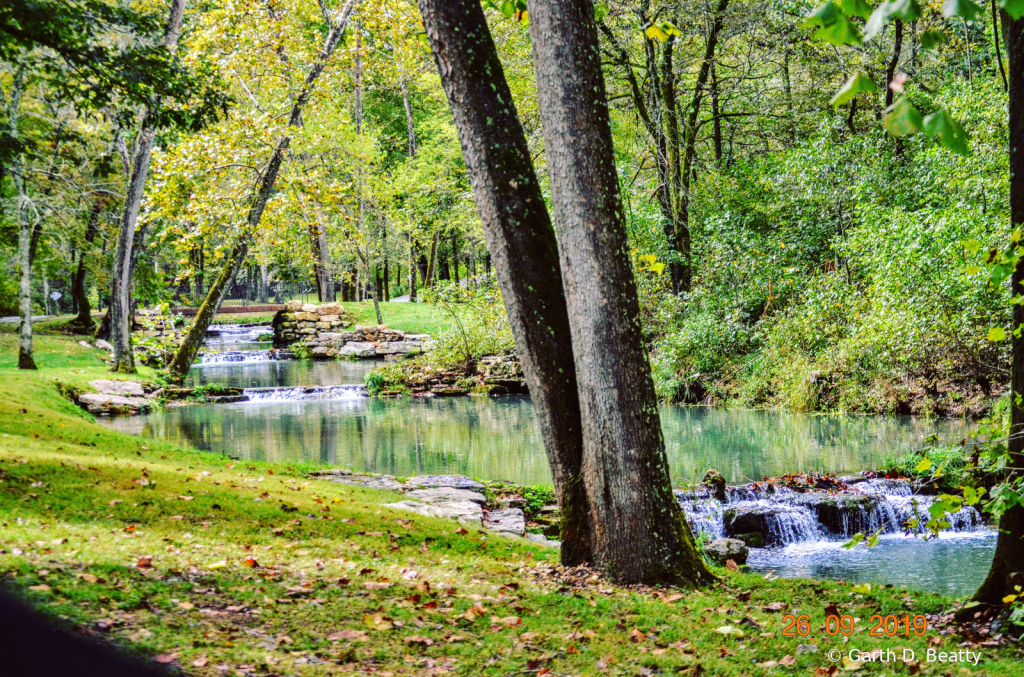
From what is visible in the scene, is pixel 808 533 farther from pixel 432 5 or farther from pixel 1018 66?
pixel 432 5

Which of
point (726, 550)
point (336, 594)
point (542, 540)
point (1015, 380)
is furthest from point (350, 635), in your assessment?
Answer: point (726, 550)

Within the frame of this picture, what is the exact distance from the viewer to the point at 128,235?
1709cm

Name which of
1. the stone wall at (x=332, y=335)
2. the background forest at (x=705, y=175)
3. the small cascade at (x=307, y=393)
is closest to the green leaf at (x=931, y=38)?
the background forest at (x=705, y=175)

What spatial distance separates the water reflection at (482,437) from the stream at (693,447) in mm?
26

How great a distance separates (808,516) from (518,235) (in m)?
6.72

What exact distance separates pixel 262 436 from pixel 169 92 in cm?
894

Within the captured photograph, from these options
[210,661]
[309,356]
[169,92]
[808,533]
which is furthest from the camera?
[309,356]

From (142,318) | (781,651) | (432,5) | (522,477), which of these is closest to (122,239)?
(142,318)

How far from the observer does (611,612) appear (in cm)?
484

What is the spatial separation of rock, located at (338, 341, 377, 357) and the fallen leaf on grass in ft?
94.0

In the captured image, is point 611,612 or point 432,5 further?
point 432,5

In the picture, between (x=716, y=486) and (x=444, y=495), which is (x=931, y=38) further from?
(x=716, y=486)

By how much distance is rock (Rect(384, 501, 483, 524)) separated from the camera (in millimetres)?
8565

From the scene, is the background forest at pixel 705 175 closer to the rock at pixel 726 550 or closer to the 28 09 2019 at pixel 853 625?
the 28 09 2019 at pixel 853 625
